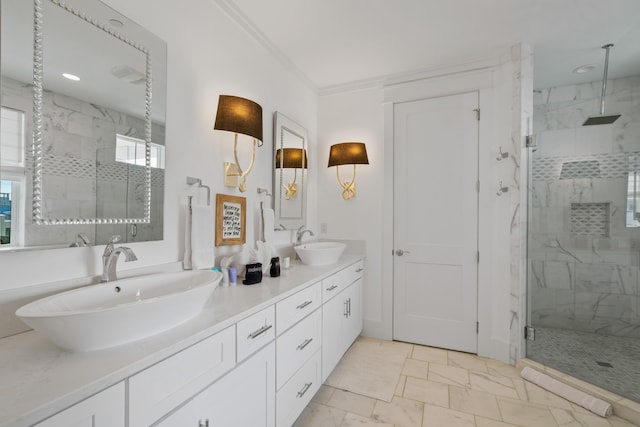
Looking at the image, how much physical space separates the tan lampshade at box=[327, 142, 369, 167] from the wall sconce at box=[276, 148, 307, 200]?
0.30 metres

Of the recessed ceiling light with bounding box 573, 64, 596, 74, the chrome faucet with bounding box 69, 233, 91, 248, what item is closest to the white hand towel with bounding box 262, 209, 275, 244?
the chrome faucet with bounding box 69, 233, 91, 248

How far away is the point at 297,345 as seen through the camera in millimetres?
1608

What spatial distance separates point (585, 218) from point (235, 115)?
296 centimetres

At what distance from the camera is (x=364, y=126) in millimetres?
2973

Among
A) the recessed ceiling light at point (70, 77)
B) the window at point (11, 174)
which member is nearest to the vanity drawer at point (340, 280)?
the window at point (11, 174)

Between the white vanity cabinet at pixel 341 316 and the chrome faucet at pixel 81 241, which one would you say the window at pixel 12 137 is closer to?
the chrome faucet at pixel 81 241

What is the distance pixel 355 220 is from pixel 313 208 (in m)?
0.45

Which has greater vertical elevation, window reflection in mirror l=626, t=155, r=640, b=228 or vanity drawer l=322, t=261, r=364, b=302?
window reflection in mirror l=626, t=155, r=640, b=228

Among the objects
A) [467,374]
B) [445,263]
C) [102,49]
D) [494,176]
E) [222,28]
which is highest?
[222,28]

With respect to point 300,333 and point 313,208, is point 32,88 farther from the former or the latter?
point 313,208

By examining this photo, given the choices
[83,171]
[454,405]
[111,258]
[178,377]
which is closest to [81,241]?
[111,258]

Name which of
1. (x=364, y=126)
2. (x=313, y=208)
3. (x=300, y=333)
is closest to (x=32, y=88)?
(x=300, y=333)

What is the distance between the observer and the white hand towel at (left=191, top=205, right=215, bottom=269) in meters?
1.54

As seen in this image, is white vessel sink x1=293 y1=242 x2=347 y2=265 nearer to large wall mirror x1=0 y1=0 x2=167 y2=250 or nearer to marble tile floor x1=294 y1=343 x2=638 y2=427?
marble tile floor x1=294 y1=343 x2=638 y2=427
